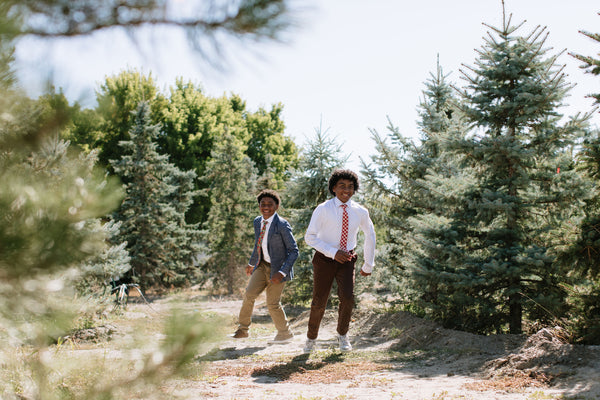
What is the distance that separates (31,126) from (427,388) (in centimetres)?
395

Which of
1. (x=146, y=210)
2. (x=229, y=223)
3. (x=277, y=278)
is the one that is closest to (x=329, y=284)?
(x=277, y=278)

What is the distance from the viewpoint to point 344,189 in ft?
21.2

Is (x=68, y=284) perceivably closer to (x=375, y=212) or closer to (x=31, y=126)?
(x=31, y=126)

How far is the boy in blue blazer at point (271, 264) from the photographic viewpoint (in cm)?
716

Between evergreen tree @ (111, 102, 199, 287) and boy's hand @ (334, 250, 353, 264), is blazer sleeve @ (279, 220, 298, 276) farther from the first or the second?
evergreen tree @ (111, 102, 199, 287)

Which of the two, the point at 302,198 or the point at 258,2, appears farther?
the point at 302,198

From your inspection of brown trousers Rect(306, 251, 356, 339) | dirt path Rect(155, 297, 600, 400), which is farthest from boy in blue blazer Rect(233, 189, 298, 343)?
brown trousers Rect(306, 251, 356, 339)

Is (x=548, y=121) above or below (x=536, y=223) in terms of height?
above

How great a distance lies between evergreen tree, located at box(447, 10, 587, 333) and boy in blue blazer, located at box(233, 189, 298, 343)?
7.92ft

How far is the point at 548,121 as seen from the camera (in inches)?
286

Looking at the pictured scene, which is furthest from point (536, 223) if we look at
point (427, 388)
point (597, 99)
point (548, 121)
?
point (427, 388)

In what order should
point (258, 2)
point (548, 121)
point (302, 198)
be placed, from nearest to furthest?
point (258, 2), point (548, 121), point (302, 198)

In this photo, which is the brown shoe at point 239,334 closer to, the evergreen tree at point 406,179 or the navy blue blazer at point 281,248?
the navy blue blazer at point 281,248

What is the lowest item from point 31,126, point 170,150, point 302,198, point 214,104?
point 31,126
